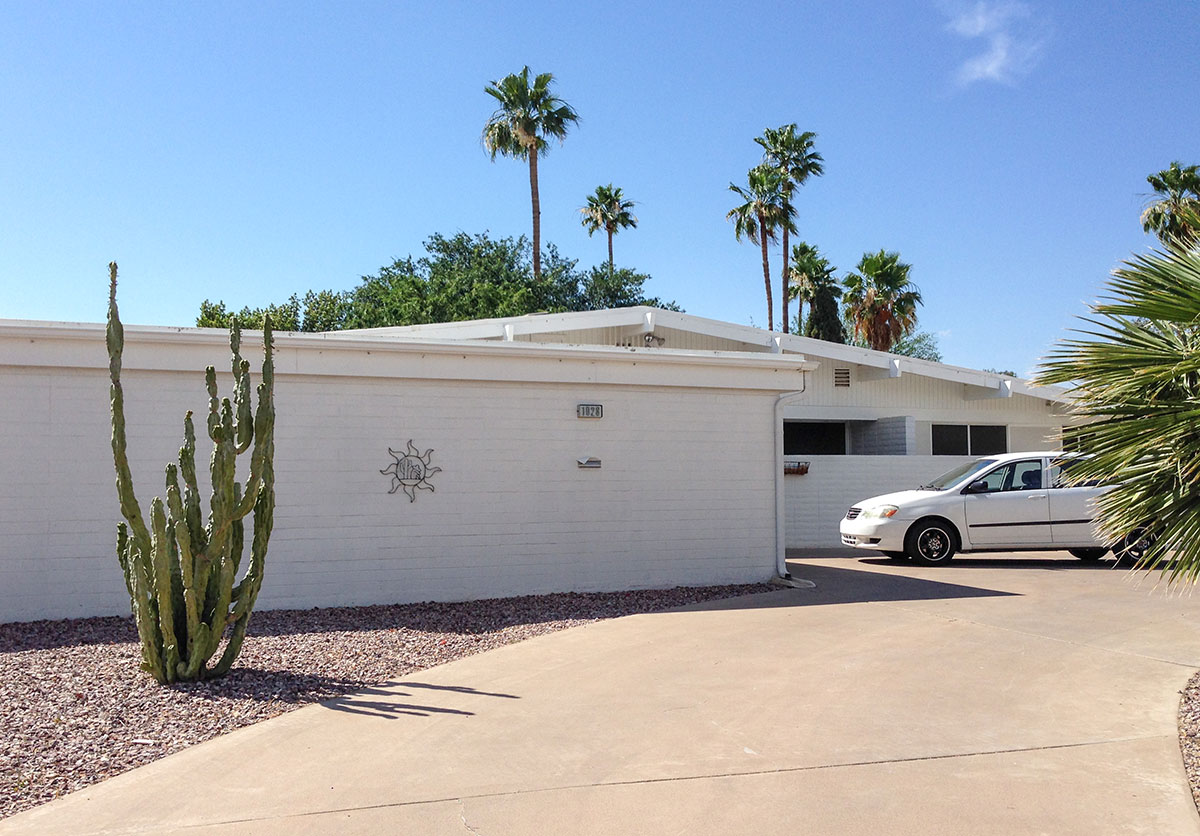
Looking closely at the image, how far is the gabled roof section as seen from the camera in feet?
51.3

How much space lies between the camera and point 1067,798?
477 cm

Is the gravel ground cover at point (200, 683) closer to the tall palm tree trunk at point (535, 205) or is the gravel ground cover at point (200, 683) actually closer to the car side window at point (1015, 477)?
the car side window at point (1015, 477)

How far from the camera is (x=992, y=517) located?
47.2ft

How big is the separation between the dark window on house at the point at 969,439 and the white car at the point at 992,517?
615 cm

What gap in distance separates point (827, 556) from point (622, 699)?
32.1ft

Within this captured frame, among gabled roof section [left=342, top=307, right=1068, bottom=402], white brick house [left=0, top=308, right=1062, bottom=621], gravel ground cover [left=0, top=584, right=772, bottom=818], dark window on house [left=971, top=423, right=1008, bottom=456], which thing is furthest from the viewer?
dark window on house [left=971, top=423, right=1008, bottom=456]

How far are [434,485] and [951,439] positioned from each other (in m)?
13.5

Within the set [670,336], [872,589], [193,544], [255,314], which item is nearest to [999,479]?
[872,589]

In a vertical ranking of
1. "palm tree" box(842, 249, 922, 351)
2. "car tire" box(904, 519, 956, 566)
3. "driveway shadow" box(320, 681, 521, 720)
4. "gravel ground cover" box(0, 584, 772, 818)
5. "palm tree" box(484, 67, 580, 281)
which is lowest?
"driveway shadow" box(320, 681, 521, 720)

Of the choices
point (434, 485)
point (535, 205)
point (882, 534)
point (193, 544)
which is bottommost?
point (882, 534)

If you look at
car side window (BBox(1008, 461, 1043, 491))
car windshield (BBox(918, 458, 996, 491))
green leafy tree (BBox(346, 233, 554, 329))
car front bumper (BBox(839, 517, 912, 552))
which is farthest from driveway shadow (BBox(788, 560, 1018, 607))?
green leafy tree (BBox(346, 233, 554, 329))

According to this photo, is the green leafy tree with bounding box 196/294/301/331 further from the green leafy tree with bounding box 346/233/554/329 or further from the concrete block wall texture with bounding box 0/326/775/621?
the concrete block wall texture with bounding box 0/326/775/621

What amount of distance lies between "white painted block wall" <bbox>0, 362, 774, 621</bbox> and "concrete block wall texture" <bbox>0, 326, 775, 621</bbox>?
0.05 ft

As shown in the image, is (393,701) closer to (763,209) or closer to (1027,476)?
(1027,476)
